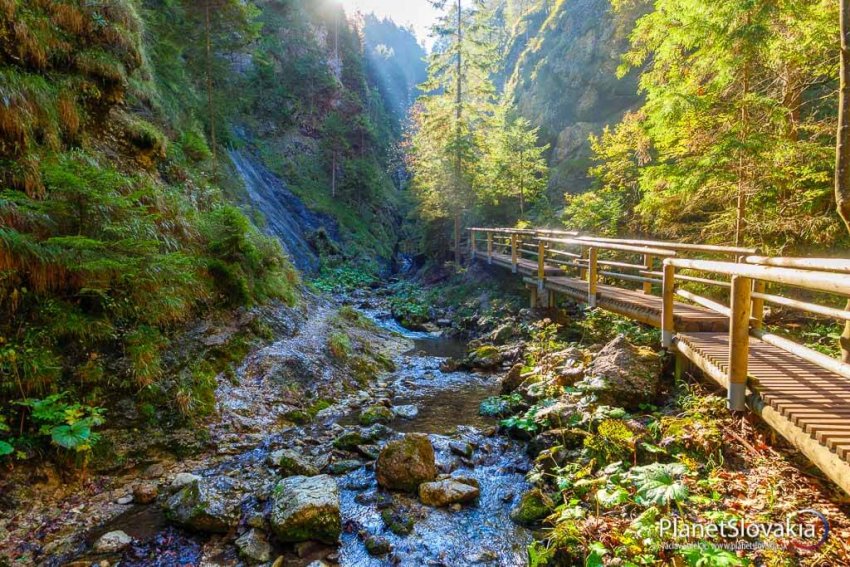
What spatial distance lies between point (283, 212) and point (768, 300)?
23498 millimetres

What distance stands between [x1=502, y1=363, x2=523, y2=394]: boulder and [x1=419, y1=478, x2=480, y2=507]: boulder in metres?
3.26

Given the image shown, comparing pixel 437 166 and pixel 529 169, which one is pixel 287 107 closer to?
pixel 437 166

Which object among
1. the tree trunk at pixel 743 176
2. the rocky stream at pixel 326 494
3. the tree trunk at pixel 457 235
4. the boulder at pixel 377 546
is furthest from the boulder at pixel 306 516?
the tree trunk at pixel 457 235

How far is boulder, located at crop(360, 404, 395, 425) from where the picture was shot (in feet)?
23.4

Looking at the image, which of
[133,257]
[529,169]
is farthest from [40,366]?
[529,169]

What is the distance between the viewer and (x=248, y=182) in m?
21.1

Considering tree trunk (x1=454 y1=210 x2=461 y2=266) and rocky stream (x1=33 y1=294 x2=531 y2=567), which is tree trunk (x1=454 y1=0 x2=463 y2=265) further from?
rocky stream (x1=33 y1=294 x2=531 y2=567)

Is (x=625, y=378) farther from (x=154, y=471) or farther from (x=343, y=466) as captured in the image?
(x=154, y=471)

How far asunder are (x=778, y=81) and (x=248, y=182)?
67.4 feet

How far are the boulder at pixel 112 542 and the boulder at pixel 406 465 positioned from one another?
2.58 metres

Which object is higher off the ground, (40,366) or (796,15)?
(796,15)

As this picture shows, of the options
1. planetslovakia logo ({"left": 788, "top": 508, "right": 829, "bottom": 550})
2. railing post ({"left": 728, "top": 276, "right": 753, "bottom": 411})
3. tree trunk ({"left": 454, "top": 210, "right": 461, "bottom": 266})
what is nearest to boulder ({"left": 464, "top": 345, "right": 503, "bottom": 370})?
railing post ({"left": 728, "top": 276, "right": 753, "bottom": 411})

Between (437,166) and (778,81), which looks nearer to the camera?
(778,81)

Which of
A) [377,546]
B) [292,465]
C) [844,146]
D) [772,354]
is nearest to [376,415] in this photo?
[292,465]
